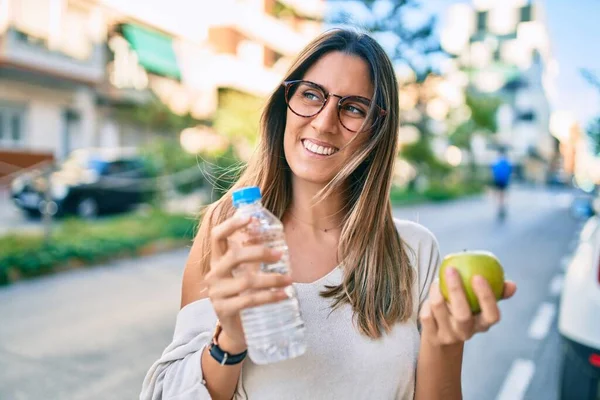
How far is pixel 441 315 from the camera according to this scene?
1.18 metres

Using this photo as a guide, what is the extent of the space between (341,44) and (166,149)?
9.67m

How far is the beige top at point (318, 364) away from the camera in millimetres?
1487

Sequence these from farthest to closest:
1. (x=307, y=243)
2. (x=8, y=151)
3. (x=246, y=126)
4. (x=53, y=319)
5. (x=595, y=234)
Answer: (x=8, y=151)
(x=246, y=126)
(x=53, y=319)
(x=595, y=234)
(x=307, y=243)

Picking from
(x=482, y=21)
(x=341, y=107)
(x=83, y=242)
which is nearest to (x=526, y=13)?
(x=482, y=21)

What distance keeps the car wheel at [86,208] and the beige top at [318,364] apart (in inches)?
427

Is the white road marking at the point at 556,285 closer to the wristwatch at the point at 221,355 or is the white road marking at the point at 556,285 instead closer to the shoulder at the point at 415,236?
the shoulder at the point at 415,236

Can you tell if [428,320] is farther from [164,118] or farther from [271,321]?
[164,118]

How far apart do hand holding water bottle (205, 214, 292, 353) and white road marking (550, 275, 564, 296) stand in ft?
22.3

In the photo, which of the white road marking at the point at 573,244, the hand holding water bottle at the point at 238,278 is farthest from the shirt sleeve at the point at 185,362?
the white road marking at the point at 573,244

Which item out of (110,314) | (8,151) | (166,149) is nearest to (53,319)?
(110,314)

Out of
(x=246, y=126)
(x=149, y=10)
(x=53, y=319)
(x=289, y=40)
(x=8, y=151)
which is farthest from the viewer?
(x=289, y=40)

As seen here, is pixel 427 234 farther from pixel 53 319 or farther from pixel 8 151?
pixel 8 151

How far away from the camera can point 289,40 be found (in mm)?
34688

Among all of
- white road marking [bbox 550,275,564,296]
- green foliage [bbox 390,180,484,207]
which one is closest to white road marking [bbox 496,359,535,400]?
white road marking [bbox 550,275,564,296]
